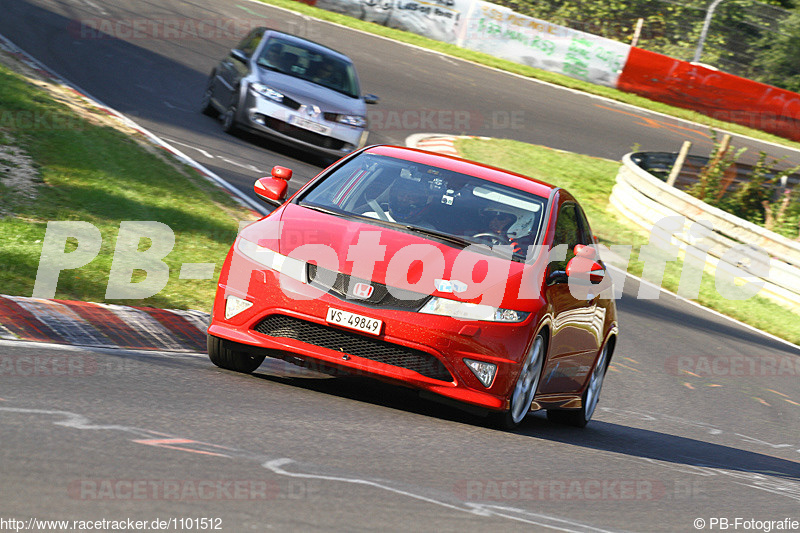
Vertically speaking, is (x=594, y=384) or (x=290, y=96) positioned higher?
(x=594, y=384)

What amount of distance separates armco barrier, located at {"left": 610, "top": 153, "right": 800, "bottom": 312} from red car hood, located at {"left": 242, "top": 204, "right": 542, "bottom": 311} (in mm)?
10932

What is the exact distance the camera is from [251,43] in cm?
1814

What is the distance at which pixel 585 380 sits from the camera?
8.16m

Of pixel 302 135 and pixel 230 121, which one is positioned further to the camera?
pixel 230 121

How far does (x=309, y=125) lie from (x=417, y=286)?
10.8m

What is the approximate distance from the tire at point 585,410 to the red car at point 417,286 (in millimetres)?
530

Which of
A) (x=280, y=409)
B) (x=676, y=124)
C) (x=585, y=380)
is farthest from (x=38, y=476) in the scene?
(x=676, y=124)

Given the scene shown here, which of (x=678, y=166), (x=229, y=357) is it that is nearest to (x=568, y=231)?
(x=229, y=357)

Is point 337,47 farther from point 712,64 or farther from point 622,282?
point 622,282

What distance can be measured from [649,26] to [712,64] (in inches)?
85.5

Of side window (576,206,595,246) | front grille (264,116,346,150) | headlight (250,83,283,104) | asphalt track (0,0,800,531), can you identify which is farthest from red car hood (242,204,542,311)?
headlight (250,83,283,104)

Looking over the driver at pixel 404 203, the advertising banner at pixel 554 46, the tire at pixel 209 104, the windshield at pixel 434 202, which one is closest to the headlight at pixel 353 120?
the tire at pixel 209 104

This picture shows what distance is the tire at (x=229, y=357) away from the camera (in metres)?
6.85

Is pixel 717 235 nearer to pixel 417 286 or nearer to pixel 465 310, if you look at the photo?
pixel 465 310
